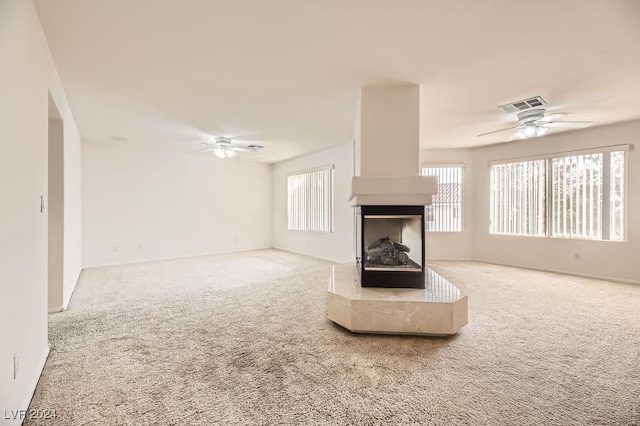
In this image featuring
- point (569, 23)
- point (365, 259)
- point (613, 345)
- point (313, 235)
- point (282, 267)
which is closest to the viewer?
point (569, 23)

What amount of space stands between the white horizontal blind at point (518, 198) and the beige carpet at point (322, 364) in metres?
2.03

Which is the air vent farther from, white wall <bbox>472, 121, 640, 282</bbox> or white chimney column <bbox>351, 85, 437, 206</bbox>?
white wall <bbox>472, 121, 640, 282</bbox>

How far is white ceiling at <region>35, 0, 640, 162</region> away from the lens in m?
1.91

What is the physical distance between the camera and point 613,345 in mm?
2355

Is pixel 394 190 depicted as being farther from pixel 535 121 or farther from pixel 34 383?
pixel 34 383

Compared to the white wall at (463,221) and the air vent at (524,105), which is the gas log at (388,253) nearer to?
the air vent at (524,105)

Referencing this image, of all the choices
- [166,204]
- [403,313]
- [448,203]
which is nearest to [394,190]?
[403,313]

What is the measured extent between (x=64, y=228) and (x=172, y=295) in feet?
4.72

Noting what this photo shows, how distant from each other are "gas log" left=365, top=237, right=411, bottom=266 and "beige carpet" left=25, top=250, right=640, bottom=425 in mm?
745

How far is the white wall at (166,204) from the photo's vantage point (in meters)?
5.60

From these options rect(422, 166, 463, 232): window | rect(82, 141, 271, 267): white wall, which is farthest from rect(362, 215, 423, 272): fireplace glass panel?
rect(82, 141, 271, 267): white wall

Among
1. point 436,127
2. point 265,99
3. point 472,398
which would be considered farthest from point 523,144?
point 472,398

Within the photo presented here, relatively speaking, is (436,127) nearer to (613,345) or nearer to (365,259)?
(365,259)

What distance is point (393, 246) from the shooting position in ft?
9.64
